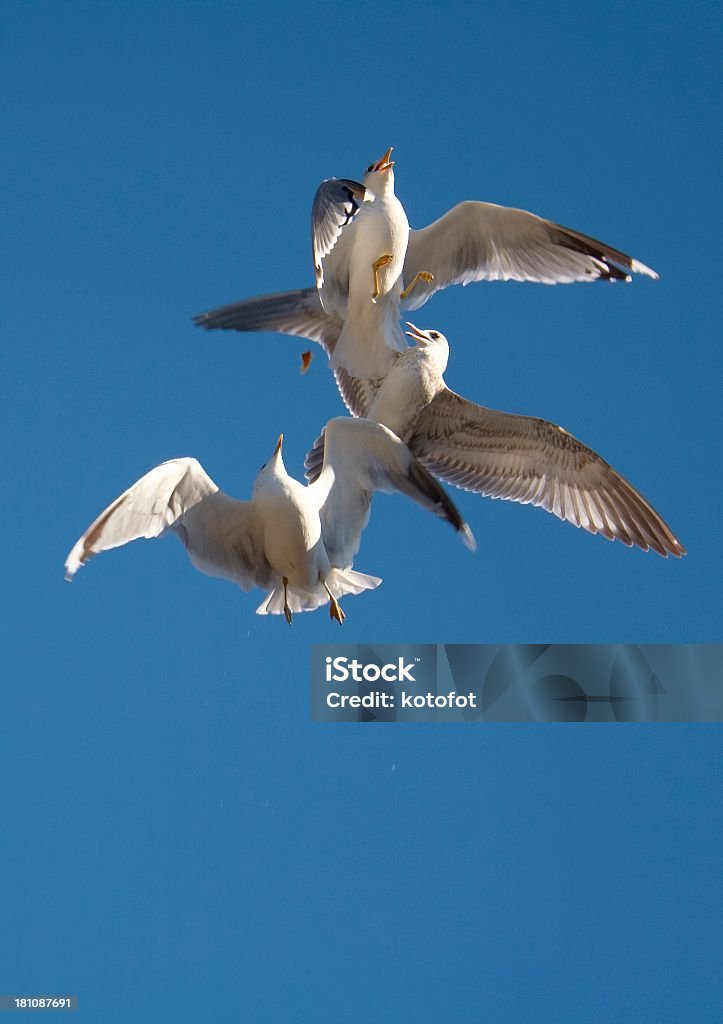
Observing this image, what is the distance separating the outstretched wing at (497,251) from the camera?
11.4ft

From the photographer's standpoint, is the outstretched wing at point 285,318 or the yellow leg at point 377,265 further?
the outstretched wing at point 285,318

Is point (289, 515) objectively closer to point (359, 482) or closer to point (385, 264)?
point (359, 482)

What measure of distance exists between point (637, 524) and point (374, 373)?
67 centimetres

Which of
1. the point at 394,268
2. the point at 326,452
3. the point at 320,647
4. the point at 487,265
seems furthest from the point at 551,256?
the point at 320,647

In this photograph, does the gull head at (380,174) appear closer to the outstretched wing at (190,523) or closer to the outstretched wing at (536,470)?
the outstretched wing at (536,470)

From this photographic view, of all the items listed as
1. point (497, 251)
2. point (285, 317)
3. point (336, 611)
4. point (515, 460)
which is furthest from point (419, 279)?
point (336, 611)

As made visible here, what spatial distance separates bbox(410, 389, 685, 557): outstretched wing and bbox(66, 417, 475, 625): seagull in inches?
18.6

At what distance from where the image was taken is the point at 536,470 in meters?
3.51

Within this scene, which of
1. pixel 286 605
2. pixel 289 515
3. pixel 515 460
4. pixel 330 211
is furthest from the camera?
pixel 515 460

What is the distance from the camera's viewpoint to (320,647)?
4430 mm

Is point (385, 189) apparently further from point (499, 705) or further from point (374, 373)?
point (499, 705)

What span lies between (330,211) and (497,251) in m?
0.68

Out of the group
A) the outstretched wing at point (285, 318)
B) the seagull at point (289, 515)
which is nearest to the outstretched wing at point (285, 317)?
the outstretched wing at point (285, 318)

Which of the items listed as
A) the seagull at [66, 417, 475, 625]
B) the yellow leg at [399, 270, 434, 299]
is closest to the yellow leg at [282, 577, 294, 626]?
the seagull at [66, 417, 475, 625]
